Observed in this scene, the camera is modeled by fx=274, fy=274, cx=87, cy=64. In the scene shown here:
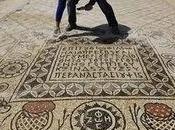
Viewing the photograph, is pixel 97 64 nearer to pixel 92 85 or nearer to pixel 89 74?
pixel 89 74

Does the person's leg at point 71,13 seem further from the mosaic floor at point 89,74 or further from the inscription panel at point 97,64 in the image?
the inscription panel at point 97,64

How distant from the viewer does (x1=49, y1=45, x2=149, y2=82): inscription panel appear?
383cm

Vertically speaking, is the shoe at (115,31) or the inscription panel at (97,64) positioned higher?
the shoe at (115,31)

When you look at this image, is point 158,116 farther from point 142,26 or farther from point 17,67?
point 142,26

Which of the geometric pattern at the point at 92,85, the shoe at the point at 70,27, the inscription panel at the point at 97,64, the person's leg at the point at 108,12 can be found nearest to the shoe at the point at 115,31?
the person's leg at the point at 108,12

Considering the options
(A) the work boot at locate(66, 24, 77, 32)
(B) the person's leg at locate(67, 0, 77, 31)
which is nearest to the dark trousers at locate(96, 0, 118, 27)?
(B) the person's leg at locate(67, 0, 77, 31)

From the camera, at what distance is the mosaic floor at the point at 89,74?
307 centimetres

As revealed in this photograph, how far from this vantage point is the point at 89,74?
3.89 meters

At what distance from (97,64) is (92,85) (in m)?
0.58

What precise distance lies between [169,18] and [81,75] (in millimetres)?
3019

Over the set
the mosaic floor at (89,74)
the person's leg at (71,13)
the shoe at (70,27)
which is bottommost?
the mosaic floor at (89,74)

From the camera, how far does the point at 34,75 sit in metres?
3.92

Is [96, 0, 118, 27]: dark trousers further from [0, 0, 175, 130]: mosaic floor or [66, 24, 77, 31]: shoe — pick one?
[66, 24, 77, 31]: shoe

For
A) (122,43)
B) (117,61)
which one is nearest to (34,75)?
(117,61)
